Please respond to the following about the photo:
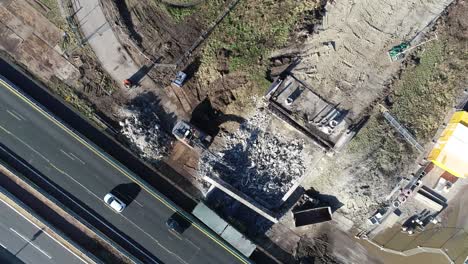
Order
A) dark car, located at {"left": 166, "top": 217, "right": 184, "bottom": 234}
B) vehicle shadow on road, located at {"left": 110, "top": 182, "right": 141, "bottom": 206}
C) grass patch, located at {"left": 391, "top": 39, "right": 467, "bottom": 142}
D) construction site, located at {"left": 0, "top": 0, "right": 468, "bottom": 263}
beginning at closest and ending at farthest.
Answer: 1. dark car, located at {"left": 166, "top": 217, "right": 184, "bottom": 234}
2. construction site, located at {"left": 0, "top": 0, "right": 468, "bottom": 263}
3. vehicle shadow on road, located at {"left": 110, "top": 182, "right": 141, "bottom": 206}
4. grass patch, located at {"left": 391, "top": 39, "right": 467, "bottom": 142}

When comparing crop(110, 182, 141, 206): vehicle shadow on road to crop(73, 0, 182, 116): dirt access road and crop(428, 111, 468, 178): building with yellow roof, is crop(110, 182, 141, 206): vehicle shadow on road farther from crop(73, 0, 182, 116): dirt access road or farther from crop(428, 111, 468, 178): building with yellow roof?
crop(428, 111, 468, 178): building with yellow roof

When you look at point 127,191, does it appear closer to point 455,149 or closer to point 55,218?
point 55,218

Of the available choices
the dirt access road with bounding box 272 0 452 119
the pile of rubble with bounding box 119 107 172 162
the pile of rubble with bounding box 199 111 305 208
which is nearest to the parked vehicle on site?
the pile of rubble with bounding box 119 107 172 162

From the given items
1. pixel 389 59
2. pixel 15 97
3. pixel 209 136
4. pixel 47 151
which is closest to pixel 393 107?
pixel 389 59

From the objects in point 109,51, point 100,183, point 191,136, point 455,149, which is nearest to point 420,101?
point 455,149

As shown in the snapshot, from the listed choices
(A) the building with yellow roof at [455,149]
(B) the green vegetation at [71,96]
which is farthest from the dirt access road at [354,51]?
(B) the green vegetation at [71,96]

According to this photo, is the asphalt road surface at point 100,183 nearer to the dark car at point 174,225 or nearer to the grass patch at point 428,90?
the dark car at point 174,225

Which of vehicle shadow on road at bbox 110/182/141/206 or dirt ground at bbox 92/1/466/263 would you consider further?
vehicle shadow on road at bbox 110/182/141/206
